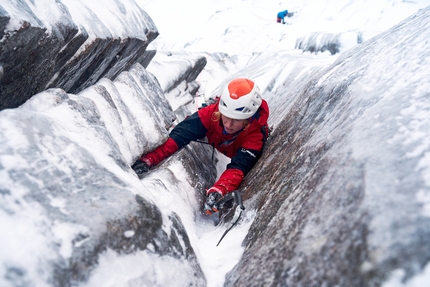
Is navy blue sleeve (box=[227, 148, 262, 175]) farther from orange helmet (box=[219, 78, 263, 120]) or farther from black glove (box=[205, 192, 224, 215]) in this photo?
black glove (box=[205, 192, 224, 215])

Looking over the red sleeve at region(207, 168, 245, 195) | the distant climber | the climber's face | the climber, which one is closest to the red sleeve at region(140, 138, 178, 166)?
the climber

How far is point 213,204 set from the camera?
244cm

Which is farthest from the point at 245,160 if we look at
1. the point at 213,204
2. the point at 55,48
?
the point at 55,48

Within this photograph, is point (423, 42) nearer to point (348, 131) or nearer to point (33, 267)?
point (348, 131)

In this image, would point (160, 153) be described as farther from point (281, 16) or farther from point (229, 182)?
point (281, 16)

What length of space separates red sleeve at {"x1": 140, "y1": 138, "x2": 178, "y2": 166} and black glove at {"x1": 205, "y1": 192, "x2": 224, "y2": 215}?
0.83 metres

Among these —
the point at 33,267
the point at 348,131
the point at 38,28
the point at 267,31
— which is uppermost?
the point at 38,28

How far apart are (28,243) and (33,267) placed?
9 centimetres

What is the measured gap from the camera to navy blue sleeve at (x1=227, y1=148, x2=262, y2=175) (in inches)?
117

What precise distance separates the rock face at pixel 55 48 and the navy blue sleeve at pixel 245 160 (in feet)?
5.79

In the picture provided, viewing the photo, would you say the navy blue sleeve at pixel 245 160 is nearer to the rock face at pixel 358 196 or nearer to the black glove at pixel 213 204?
the black glove at pixel 213 204

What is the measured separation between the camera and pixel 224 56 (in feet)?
45.8

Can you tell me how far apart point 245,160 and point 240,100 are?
2.05 ft

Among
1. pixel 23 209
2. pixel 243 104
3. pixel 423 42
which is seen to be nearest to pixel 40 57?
pixel 23 209
